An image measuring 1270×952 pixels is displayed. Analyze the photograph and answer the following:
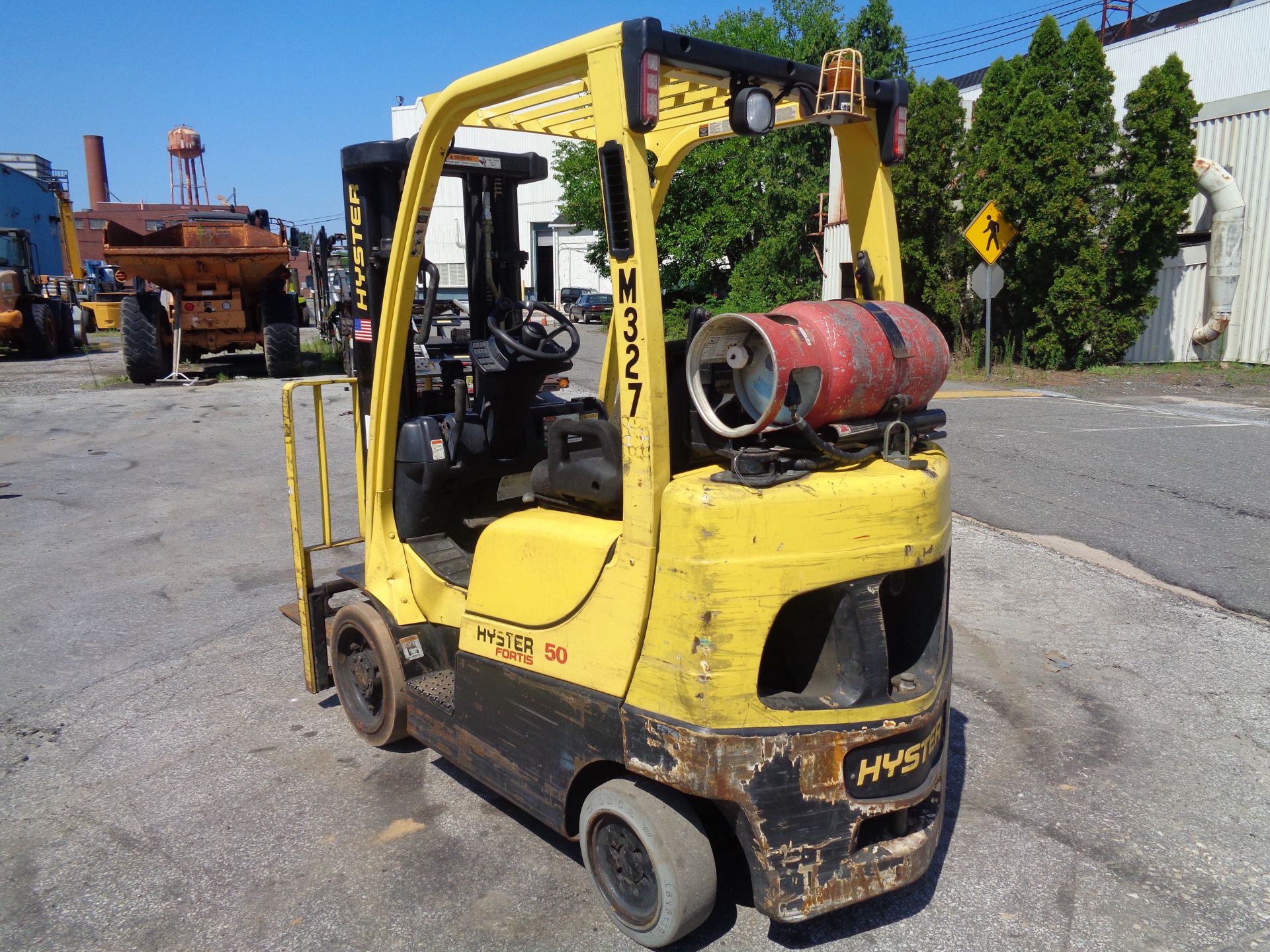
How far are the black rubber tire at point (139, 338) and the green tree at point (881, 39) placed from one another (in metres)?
20.1

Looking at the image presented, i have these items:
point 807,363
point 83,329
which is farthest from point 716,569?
point 83,329

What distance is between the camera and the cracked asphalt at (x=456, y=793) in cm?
302

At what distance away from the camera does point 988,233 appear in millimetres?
17359

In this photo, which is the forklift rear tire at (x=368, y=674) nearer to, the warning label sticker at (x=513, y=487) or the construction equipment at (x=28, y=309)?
the warning label sticker at (x=513, y=487)

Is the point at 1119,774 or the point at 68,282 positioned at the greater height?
the point at 68,282

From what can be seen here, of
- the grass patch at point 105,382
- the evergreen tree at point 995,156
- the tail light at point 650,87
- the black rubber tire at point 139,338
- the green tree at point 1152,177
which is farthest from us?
the grass patch at point 105,382

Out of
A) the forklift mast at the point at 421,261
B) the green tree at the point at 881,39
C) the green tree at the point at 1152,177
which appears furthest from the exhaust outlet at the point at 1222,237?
the forklift mast at the point at 421,261

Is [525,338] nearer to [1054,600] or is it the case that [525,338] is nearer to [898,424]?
[898,424]

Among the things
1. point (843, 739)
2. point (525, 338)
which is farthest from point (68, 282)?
point (843, 739)

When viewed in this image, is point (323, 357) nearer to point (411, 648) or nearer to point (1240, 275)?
point (1240, 275)

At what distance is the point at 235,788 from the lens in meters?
3.91

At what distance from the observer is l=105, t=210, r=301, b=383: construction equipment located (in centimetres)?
1684

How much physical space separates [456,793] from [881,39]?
91.9ft

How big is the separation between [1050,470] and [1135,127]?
10.9 metres
